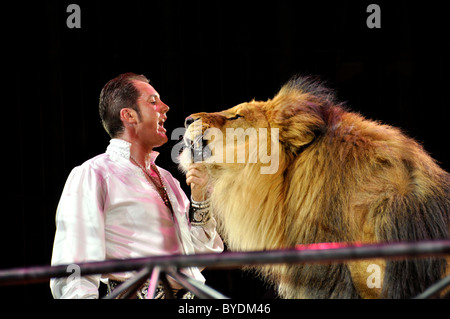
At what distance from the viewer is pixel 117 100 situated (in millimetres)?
2689

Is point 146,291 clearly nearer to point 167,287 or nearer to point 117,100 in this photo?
point 167,287

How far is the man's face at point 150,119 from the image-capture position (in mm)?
2619

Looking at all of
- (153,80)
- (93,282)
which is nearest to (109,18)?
(153,80)

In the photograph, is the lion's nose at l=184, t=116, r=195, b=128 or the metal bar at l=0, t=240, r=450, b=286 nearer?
the metal bar at l=0, t=240, r=450, b=286

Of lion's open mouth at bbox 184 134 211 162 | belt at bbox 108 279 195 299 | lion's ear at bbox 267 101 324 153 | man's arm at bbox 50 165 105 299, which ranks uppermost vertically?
lion's ear at bbox 267 101 324 153

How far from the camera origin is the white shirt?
7.13 ft

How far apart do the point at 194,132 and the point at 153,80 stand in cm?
123

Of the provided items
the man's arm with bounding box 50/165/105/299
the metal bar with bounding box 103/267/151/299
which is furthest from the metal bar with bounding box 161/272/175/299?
the man's arm with bounding box 50/165/105/299

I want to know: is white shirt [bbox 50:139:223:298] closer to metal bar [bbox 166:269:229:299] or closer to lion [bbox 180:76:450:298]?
lion [bbox 180:76:450:298]

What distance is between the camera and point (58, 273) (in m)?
1.20

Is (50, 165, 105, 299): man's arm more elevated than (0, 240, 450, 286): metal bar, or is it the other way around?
(0, 240, 450, 286): metal bar

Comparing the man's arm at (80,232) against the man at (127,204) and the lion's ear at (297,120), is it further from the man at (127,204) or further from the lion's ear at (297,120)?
the lion's ear at (297,120)

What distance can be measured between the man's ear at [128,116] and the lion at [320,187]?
55 centimetres

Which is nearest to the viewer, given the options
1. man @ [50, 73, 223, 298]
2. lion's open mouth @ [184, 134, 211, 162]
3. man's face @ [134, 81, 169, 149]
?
lion's open mouth @ [184, 134, 211, 162]
